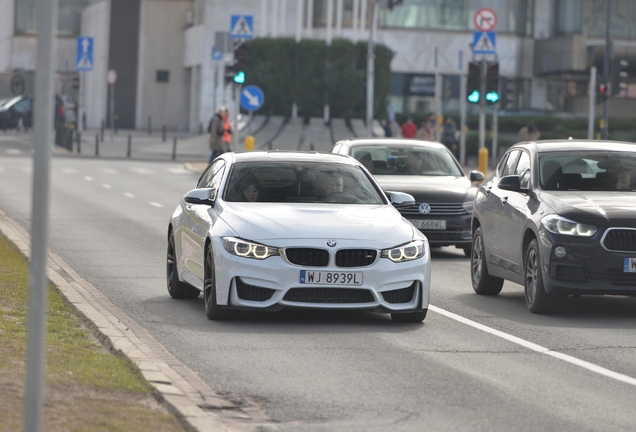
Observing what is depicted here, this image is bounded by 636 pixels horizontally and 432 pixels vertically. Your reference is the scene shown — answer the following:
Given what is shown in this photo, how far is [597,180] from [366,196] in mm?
2308

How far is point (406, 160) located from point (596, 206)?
7.59m

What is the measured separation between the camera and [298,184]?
12.4 metres

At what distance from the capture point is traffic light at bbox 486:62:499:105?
33719mm

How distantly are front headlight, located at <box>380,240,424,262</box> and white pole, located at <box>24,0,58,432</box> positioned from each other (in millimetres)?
5997

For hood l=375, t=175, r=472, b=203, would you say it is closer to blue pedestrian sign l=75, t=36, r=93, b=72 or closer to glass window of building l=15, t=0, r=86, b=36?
blue pedestrian sign l=75, t=36, r=93, b=72

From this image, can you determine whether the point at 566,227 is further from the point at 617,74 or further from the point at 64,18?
the point at 64,18

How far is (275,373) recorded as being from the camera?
29.5ft

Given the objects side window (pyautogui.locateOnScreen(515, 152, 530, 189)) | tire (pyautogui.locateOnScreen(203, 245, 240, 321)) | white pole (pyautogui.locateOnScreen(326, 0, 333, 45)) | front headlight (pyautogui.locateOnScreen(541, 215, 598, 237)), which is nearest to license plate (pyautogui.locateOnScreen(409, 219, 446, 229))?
side window (pyautogui.locateOnScreen(515, 152, 530, 189))

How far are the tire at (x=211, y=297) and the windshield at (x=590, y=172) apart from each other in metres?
3.36

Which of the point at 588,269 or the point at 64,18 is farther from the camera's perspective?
the point at 64,18

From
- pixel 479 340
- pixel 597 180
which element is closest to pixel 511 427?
pixel 479 340

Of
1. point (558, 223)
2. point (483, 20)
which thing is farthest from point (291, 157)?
point (483, 20)

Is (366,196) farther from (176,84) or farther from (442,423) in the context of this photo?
(176,84)

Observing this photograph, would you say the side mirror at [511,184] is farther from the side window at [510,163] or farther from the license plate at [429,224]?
the license plate at [429,224]
